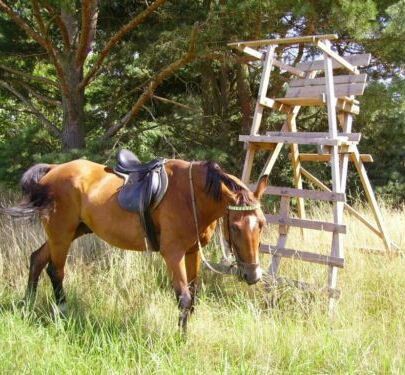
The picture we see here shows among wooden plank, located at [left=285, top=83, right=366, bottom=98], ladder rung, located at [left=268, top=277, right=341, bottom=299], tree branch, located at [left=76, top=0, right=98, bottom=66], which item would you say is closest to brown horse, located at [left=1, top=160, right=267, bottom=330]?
ladder rung, located at [left=268, top=277, right=341, bottom=299]

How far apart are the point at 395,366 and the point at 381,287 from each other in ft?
4.57

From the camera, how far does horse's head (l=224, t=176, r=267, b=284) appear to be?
2.77 m

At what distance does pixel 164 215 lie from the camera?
3.23 m

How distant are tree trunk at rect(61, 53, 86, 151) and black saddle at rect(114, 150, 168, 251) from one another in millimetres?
4107

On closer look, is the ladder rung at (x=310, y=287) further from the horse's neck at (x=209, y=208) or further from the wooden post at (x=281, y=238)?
the horse's neck at (x=209, y=208)

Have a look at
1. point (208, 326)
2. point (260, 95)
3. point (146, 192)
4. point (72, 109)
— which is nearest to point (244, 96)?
point (72, 109)

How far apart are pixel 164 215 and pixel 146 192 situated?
0.22 meters

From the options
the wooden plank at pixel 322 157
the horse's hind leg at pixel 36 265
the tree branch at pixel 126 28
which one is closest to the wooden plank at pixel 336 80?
the wooden plank at pixel 322 157

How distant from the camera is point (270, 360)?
8.91ft

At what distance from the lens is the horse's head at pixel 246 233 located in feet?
9.09

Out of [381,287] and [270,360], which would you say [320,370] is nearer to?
[270,360]

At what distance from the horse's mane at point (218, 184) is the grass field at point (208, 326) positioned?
91 centimetres

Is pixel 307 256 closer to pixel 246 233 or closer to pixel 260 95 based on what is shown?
pixel 246 233

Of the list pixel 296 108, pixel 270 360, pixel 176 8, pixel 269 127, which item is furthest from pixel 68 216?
pixel 269 127
